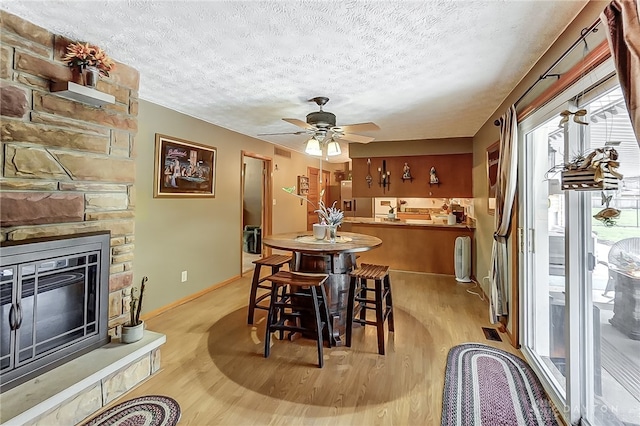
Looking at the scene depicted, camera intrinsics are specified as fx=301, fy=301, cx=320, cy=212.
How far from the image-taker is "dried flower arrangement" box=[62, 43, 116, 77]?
184 cm

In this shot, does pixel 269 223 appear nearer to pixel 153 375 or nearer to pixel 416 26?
pixel 153 375

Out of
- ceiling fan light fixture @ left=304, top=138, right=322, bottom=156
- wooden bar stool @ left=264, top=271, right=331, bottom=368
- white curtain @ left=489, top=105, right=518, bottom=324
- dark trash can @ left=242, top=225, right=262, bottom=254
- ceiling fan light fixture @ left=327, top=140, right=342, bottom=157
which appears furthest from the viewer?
dark trash can @ left=242, top=225, right=262, bottom=254

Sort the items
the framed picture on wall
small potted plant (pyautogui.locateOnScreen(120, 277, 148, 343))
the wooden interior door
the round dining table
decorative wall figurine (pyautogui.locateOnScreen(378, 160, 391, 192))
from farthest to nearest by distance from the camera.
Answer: the wooden interior door < decorative wall figurine (pyautogui.locateOnScreen(378, 160, 391, 192)) < the framed picture on wall < the round dining table < small potted plant (pyautogui.locateOnScreen(120, 277, 148, 343))

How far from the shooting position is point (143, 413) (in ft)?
5.81

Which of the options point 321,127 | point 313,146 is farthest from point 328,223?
point 321,127

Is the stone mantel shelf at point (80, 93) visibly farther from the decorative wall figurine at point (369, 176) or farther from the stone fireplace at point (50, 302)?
the decorative wall figurine at point (369, 176)

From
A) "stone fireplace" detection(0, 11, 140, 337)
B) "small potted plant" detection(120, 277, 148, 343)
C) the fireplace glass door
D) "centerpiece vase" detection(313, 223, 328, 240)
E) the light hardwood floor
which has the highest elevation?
"stone fireplace" detection(0, 11, 140, 337)

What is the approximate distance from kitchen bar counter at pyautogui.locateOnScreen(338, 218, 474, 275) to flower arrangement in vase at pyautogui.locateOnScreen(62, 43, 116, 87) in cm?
380

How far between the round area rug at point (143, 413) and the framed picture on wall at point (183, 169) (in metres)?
2.04

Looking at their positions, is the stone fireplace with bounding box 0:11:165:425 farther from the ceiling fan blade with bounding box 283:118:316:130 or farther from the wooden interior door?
→ the wooden interior door

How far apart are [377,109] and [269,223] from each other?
2.97 metres

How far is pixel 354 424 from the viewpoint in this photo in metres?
1.71

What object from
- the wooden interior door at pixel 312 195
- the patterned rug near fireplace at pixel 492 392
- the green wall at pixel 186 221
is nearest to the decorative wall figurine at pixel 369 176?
the wooden interior door at pixel 312 195

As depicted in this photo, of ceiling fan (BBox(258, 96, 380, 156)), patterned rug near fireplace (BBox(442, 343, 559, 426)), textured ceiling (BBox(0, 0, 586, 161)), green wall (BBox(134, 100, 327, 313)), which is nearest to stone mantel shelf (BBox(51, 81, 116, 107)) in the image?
textured ceiling (BBox(0, 0, 586, 161))
